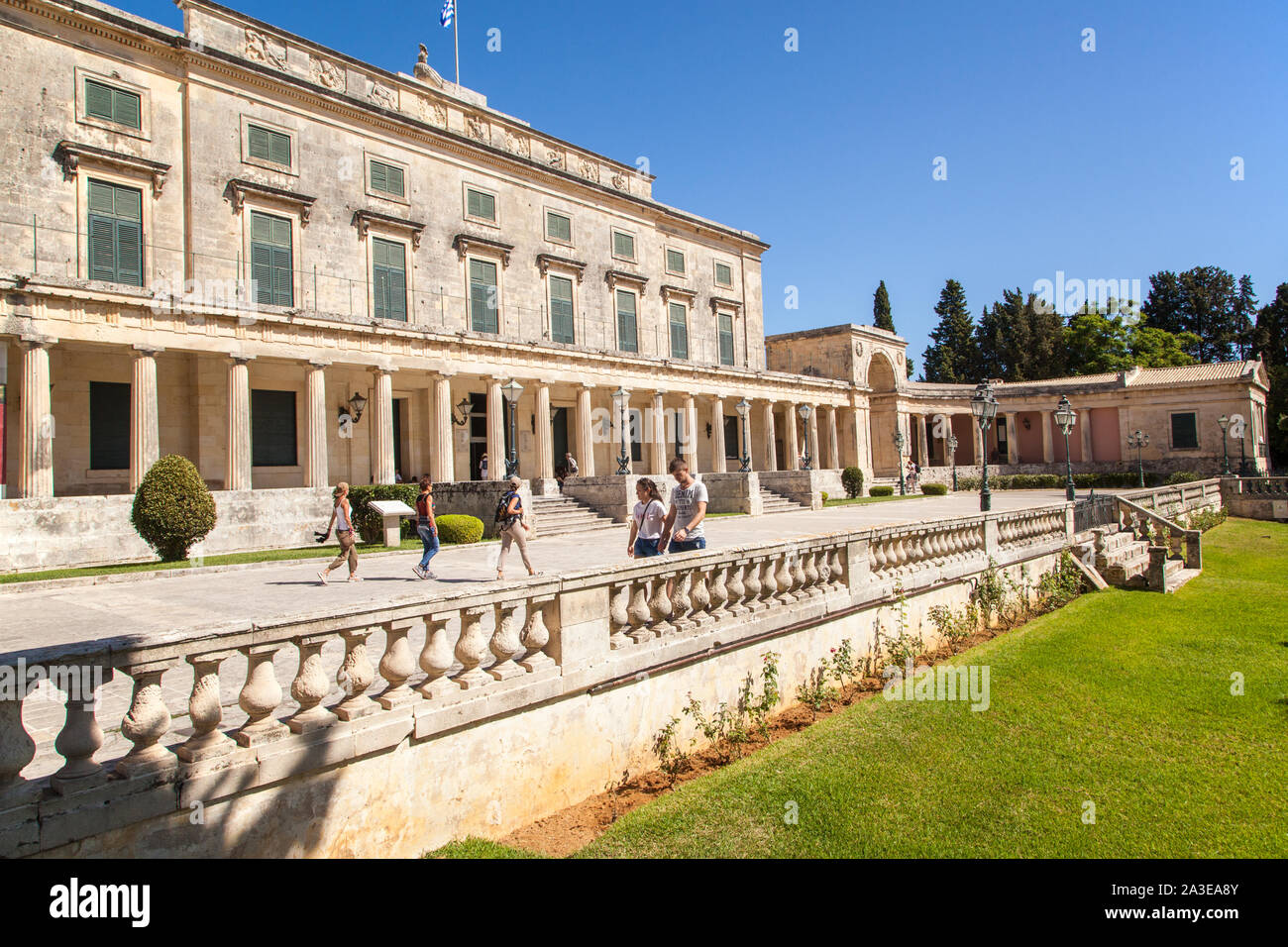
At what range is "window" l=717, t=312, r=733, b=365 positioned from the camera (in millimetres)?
40688

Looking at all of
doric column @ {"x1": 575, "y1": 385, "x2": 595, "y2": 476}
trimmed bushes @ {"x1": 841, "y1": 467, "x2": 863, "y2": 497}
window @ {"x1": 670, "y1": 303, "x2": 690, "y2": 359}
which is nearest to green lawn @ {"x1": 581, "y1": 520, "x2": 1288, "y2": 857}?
doric column @ {"x1": 575, "y1": 385, "x2": 595, "y2": 476}

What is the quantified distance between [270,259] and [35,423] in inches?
366

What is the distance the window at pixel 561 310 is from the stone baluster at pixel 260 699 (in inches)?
1141

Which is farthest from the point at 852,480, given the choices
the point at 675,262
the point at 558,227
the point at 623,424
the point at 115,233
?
the point at 115,233

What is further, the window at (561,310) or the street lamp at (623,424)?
the window at (561,310)

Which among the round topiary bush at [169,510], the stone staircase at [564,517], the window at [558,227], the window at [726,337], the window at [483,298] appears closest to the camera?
the round topiary bush at [169,510]

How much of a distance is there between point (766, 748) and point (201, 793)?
14.4 feet

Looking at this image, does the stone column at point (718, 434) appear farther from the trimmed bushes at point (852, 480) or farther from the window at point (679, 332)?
the trimmed bushes at point (852, 480)

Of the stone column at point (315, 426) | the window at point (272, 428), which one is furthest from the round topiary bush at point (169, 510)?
the window at point (272, 428)

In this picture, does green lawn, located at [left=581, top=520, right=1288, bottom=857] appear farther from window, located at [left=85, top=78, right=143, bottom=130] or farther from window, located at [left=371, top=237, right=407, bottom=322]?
window, located at [left=85, top=78, right=143, bottom=130]

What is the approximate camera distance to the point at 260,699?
373 centimetres

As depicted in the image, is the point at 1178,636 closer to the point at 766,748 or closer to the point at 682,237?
the point at 766,748

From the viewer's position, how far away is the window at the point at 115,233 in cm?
2062
